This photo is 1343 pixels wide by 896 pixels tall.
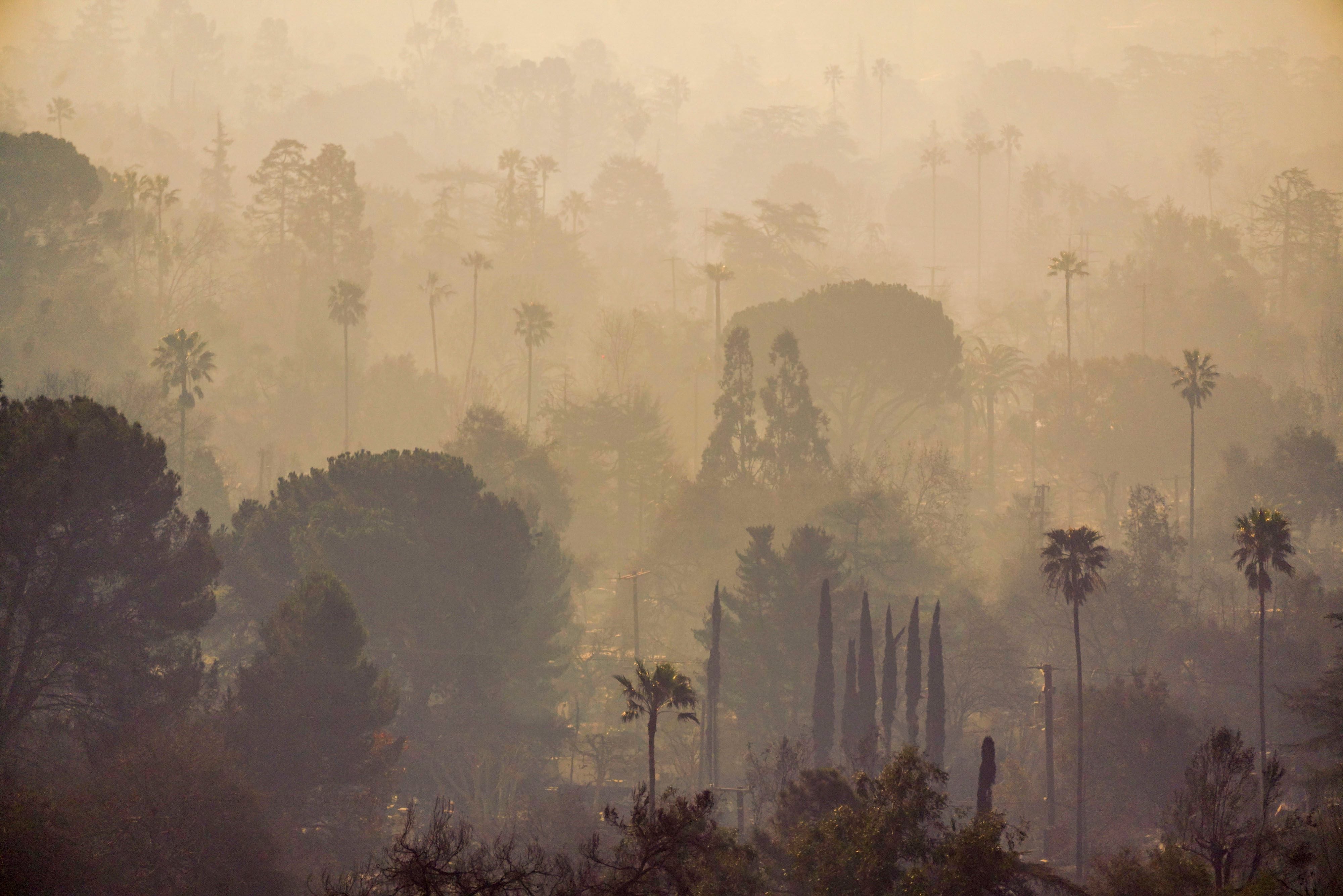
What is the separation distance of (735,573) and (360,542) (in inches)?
875

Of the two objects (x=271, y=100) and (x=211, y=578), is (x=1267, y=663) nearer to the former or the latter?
(x=211, y=578)

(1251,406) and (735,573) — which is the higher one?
(1251,406)

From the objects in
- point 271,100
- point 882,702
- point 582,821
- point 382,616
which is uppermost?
point 271,100

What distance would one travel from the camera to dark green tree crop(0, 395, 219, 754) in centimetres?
4094

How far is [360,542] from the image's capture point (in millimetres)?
55531

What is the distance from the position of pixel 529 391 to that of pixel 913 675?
47764 millimetres

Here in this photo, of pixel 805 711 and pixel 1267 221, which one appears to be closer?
pixel 805 711

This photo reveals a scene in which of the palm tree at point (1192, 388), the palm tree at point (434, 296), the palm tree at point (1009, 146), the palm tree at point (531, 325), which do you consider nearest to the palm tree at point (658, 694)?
the palm tree at point (1192, 388)

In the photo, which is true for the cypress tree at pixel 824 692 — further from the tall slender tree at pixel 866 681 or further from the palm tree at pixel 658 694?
the palm tree at pixel 658 694

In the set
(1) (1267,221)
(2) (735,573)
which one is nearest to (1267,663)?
(2) (735,573)

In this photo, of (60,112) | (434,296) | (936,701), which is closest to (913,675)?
(936,701)

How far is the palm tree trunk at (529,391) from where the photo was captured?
92.1m

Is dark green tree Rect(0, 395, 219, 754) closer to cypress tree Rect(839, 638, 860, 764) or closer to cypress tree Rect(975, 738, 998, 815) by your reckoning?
cypress tree Rect(839, 638, 860, 764)

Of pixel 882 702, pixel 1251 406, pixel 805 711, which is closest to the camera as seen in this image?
pixel 882 702
